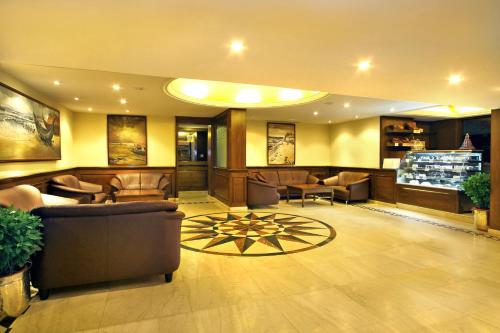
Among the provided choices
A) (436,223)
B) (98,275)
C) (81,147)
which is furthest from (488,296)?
(81,147)

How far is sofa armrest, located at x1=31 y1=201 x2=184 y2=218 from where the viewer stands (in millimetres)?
2676

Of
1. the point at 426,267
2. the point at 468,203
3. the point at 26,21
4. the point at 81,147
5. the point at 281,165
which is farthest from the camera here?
the point at 281,165

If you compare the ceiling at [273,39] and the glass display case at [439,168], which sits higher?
the ceiling at [273,39]

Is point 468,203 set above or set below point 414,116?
below

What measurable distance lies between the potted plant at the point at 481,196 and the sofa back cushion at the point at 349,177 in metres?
3.19

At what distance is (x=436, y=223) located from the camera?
5727mm

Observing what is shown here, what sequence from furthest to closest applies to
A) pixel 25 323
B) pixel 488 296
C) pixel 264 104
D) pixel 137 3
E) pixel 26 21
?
pixel 264 104 → pixel 488 296 → pixel 25 323 → pixel 26 21 → pixel 137 3

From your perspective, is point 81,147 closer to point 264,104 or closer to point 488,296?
point 264,104

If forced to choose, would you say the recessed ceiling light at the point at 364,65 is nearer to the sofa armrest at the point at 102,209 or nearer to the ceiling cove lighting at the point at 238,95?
the sofa armrest at the point at 102,209

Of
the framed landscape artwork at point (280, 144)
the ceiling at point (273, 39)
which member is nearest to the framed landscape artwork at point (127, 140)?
the framed landscape artwork at point (280, 144)

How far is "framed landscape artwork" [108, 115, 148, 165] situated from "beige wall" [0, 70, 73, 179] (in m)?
1.00

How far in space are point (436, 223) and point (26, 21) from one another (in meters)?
6.90

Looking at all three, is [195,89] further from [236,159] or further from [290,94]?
[290,94]

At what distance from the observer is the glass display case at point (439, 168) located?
5969 mm
